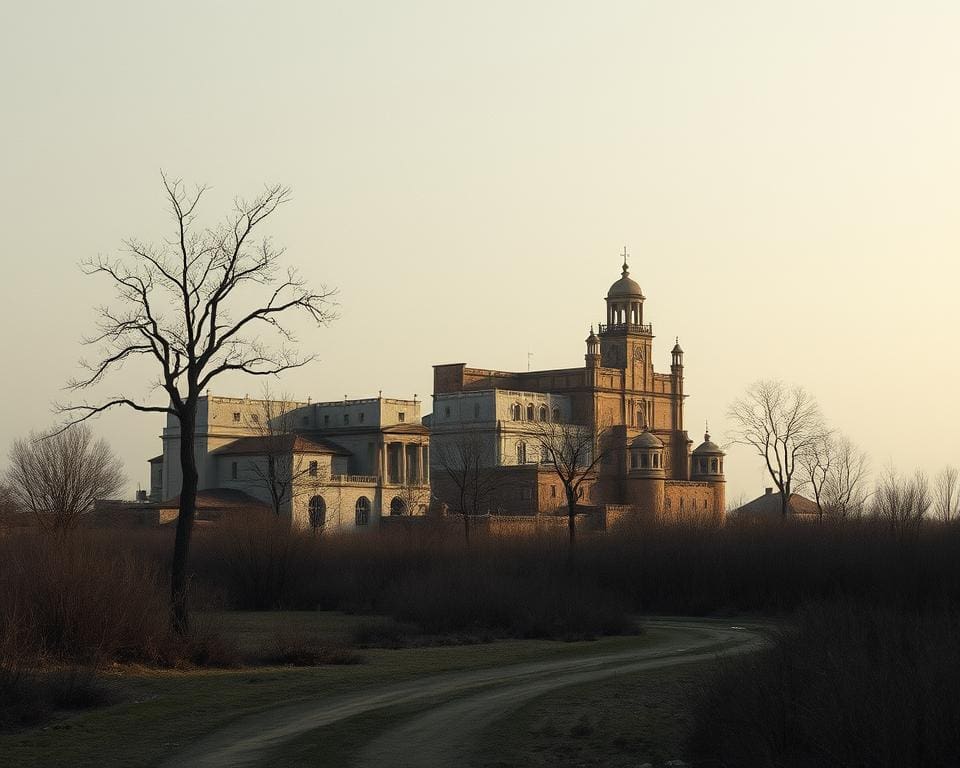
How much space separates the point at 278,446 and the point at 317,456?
12.5ft

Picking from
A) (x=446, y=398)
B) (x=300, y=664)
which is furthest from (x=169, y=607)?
(x=446, y=398)

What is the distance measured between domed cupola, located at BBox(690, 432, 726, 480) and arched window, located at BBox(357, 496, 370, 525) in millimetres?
35691

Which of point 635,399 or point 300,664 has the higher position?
point 635,399

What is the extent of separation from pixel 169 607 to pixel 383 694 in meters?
7.02

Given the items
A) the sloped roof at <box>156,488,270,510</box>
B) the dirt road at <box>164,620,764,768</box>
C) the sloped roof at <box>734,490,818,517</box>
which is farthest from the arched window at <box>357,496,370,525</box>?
the dirt road at <box>164,620,764,768</box>

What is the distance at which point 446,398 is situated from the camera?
429 feet

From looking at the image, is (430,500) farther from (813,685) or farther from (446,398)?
(813,685)

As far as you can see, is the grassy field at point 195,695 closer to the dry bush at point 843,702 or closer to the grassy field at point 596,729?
the grassy field at point 596,729

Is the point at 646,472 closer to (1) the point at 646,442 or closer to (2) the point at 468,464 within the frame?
(1) the point at 646,442

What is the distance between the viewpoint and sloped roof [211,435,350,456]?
10012 centimetres

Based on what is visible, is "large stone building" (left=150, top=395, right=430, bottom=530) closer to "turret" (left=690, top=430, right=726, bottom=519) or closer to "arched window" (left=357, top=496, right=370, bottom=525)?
"arched window" (left=357, top=496, right=370, bottom=525)

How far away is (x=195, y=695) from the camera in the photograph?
24.0m

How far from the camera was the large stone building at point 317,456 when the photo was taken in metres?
101

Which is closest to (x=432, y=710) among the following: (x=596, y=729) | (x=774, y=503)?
(x=596, y=729)
